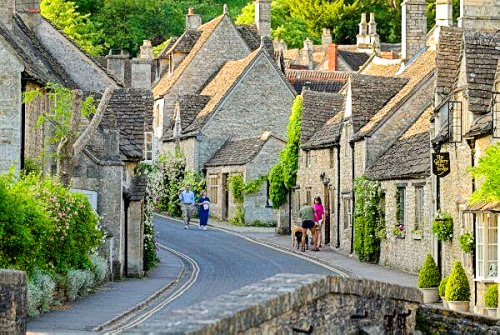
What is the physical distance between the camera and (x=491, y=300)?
29.3 meters

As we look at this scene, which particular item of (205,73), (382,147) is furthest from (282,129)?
(382,147)

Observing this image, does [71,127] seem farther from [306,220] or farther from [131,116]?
[306,220]

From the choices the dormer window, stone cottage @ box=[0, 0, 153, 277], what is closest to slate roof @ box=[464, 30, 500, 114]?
the dormer window

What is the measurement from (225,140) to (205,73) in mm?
9327

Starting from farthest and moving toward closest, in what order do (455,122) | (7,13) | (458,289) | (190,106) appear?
1. (190,106)
2. (7,13)
3. (455,122)
4. (458,289)

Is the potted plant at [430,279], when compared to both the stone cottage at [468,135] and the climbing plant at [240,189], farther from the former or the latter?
→ the climbing plant at [240,189]

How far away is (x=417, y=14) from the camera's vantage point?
190ft

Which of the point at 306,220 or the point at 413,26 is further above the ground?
the point at 413,26

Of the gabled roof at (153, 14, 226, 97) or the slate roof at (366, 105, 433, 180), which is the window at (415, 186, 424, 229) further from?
the gabled roof at (153, 14, 226, 97)

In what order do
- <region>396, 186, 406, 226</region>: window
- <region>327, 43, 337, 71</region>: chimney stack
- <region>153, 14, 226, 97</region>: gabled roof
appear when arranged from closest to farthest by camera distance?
<region>396, 186, 406, 226</region>: window
<region>153, 14, 226, 97</region>: gabled roof
<region>327, 43, 337, 71</region>: chimney stack

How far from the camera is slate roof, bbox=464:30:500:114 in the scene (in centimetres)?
3281

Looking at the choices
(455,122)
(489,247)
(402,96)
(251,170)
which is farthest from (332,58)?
(489,247)

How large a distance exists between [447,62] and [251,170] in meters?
27.2

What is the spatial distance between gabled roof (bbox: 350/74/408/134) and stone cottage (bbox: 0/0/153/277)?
8.64 m
